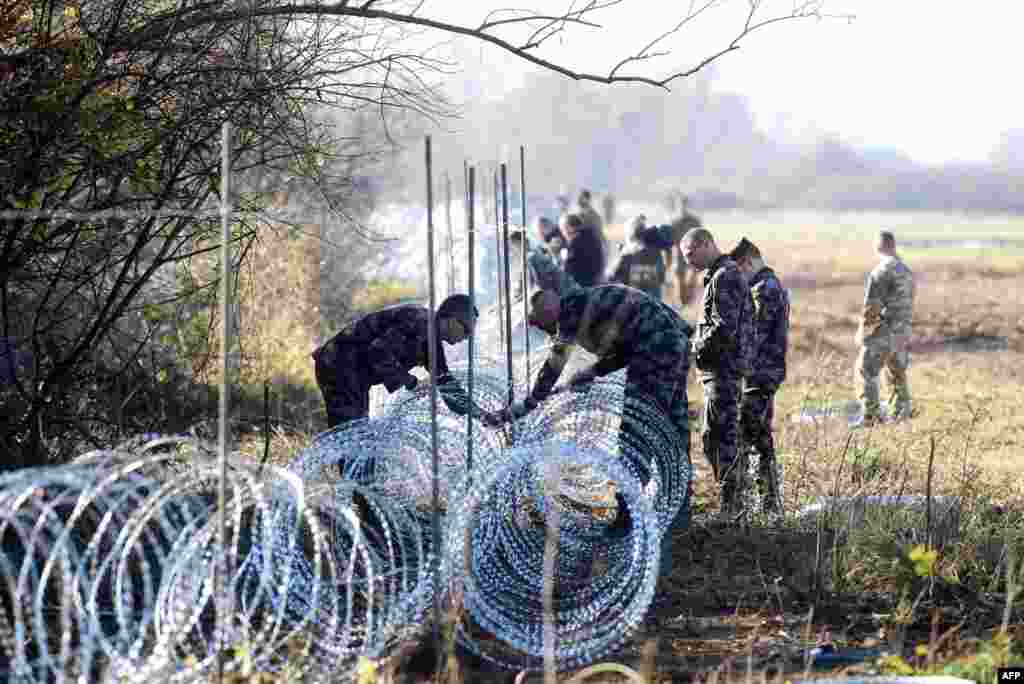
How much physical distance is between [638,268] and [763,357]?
24.0 feet

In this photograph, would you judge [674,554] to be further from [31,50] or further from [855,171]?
[855,171]

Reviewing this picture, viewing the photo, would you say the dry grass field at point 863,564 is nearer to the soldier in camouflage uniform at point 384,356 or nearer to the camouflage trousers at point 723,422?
the camouflage trousers at point 723,422

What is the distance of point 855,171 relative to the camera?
374 ft

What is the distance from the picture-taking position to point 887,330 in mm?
14297

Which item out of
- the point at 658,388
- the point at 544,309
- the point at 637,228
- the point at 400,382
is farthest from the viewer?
the point at 637,228

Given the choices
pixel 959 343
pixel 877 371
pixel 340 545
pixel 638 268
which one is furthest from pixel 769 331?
pixel 959 343

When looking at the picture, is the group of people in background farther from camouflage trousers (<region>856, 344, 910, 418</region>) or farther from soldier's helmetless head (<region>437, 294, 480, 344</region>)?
camouflage trousers (<region>856, 344, 910, 418</region>)

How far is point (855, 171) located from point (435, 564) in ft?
363

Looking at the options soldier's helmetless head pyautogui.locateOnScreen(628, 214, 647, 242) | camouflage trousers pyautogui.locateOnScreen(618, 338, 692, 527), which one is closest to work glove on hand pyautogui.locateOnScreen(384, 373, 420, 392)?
camouflage trousers pyautogui.locateOnScreen(618, 338, 692, 527)

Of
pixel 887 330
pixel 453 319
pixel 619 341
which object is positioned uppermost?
pixel 453 319

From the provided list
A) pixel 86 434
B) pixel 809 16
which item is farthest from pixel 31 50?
pixel 809 16

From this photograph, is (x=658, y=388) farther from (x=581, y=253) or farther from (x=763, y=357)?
(x=581, y=253)

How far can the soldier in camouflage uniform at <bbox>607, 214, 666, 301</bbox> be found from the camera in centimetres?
1750

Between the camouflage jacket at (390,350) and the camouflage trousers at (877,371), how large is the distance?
599 centimetres
